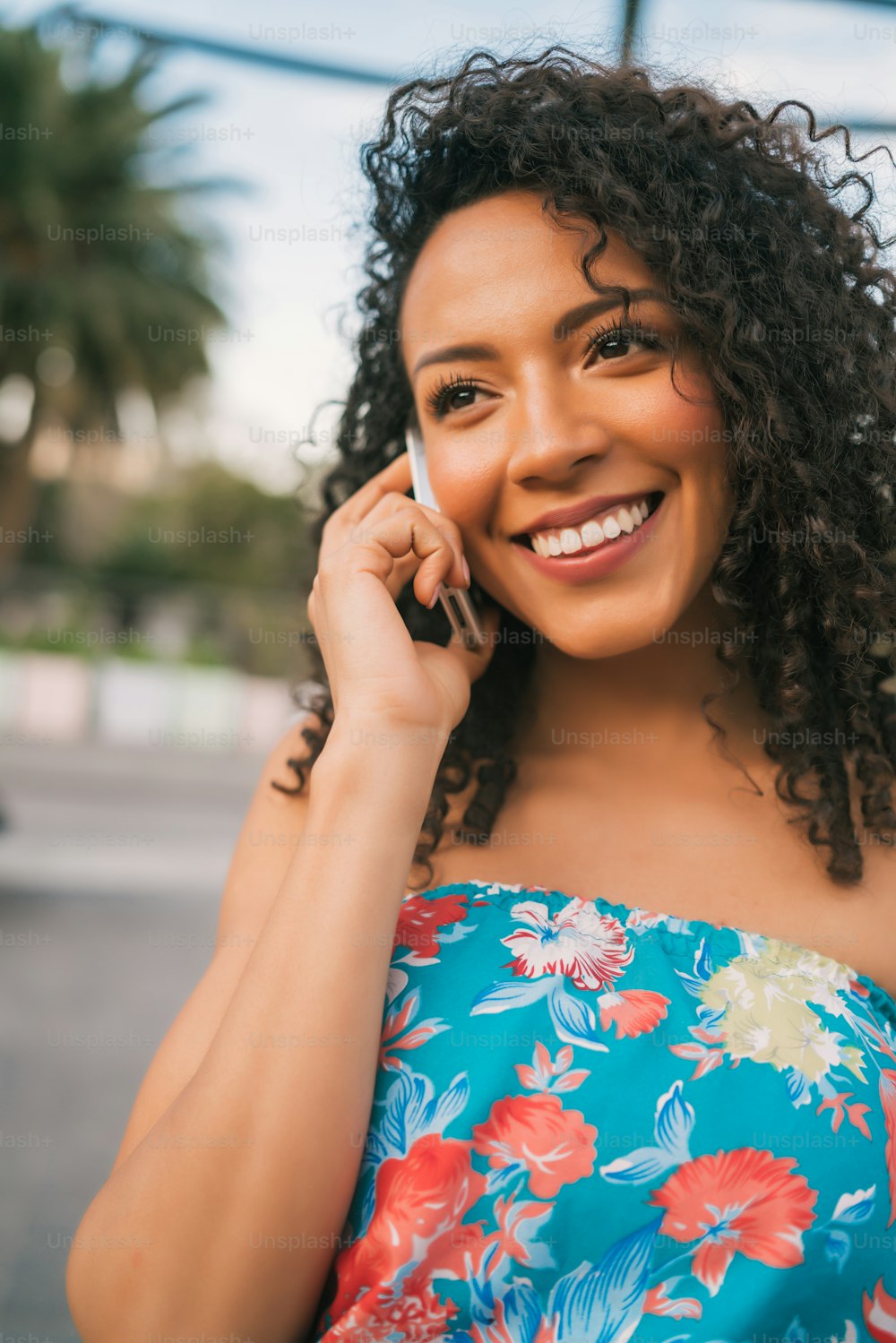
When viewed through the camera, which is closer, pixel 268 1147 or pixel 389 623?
pixel 268 1147

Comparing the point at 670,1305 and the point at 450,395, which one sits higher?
the point at 450,395

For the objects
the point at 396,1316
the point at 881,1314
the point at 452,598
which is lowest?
the point at 396,1316

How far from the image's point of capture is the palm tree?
16766 millimetres

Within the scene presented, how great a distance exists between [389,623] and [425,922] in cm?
46

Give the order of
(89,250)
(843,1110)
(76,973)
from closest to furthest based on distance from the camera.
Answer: (843,1110) < (76,973) < (89,250)

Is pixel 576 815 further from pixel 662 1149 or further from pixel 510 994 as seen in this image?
pixel 662 1149

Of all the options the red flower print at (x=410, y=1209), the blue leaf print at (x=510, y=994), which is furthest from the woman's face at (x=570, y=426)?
the red flower print at (x=410, y=1209)

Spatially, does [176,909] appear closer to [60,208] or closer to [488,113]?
[488,113]

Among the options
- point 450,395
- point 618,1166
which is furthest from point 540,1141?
point 450,395

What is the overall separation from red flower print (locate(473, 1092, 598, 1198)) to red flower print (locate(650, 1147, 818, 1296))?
11cm

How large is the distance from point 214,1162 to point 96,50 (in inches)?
158

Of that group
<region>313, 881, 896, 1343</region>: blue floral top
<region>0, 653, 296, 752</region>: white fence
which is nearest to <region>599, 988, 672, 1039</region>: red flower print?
<region>313, 881, 896, 1343</region>: blue floral top

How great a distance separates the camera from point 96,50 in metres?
4.01

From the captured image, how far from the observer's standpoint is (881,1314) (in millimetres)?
1442
